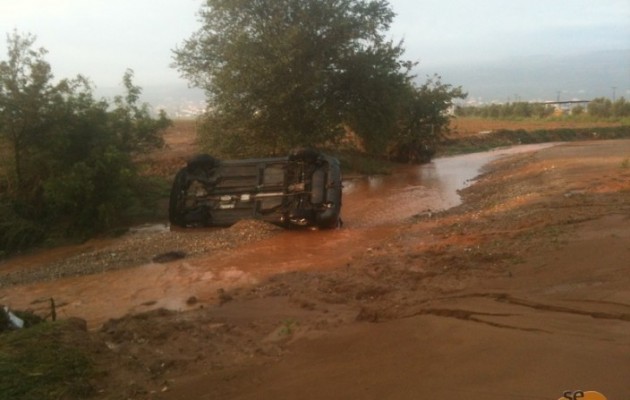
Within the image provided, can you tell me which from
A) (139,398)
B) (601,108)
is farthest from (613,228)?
(601,108)

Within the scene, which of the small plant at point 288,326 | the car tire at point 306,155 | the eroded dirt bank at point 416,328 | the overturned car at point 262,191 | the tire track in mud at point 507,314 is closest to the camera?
the eroded dirt bank at point 416,328

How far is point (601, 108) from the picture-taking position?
2173 inches

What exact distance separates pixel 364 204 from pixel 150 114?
25.4ft

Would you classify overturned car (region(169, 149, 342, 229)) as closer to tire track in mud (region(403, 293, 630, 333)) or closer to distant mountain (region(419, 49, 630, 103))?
tire track in mud (region(403, 293, 630, 333))

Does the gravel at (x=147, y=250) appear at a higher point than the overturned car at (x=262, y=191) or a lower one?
lower

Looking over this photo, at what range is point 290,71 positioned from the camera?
72.8 feet

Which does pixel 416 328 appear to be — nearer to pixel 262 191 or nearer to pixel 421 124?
pixel 262 191

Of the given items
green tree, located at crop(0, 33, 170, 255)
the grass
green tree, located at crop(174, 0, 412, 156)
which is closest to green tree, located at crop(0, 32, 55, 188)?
green tree, located at crop(0, 33, 170, 255)

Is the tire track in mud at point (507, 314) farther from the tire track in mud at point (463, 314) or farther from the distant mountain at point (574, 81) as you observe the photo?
the distant mountain at point (574, 81)

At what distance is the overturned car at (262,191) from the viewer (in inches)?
577

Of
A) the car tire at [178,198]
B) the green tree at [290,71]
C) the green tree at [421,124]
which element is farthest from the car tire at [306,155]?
the green tree at [421,124]

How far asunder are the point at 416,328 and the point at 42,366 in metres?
3.39

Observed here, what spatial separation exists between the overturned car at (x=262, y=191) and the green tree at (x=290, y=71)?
6.97 m

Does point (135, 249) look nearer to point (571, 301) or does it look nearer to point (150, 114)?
point (150, 114)
